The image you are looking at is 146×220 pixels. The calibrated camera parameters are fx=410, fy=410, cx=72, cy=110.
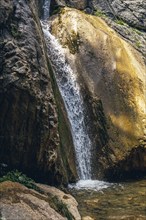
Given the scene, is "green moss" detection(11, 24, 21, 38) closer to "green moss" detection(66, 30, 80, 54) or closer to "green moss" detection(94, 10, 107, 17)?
"green moss" detection(66, 30, 80, 54)

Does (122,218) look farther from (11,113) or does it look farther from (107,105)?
(107,105)

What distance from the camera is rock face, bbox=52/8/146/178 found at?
17469 mm

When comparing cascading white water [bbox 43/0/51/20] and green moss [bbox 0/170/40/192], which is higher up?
cascading white water [bbox 43/0/51/20]

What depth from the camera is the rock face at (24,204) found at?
9727 millimetres

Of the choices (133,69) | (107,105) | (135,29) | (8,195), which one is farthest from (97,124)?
(135,29)

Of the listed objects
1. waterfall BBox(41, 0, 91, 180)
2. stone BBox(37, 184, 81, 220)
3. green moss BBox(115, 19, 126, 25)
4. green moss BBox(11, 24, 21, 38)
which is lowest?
stone BBox(37, 184, 81, 220)


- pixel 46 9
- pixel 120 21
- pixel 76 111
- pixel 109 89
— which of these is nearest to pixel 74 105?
pixel 76 111

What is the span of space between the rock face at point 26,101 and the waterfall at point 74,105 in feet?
8.00

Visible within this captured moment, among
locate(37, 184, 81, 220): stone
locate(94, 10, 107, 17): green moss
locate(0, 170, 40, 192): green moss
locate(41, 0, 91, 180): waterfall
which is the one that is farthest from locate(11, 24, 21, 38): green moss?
locate(94, 10, 107, 17): green moss

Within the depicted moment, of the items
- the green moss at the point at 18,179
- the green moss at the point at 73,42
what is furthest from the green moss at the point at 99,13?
the green moss at the point at 18,179

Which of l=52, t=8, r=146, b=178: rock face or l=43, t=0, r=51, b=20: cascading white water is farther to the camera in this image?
l=43, t=0, r=51, b=20: cascading white water

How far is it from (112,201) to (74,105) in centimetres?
565

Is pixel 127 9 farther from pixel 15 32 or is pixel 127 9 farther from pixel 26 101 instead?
pixel 26 101

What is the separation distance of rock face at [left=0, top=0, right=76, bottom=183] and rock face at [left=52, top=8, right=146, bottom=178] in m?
3.52
